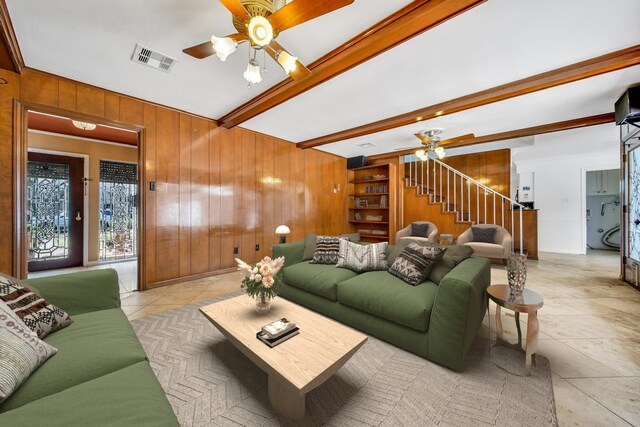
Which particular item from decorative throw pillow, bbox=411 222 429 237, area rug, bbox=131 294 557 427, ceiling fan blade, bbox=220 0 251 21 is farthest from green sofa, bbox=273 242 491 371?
decorative throw pillow, bbox=411 222 429 237

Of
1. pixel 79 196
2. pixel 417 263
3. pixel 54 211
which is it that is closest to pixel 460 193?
pixel 417 263

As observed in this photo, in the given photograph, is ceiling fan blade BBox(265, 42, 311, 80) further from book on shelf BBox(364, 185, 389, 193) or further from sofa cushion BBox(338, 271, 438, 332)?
book on shelf BBox(364, 185, 389, 193)

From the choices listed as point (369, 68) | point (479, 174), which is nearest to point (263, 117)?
point (369, 68)

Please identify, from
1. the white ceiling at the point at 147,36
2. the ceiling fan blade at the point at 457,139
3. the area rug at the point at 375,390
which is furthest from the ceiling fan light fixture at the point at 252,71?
the ceiling fan blade at the point at 457,139

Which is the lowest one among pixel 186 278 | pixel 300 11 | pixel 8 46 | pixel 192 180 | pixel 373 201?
pixel 186 278

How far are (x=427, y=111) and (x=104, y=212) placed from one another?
625cm

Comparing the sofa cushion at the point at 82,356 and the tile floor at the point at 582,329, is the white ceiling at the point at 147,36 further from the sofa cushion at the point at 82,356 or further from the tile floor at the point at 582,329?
the tile floor at the point at 582,329

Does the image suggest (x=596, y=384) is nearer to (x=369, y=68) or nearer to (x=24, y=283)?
(x=369, y=68)

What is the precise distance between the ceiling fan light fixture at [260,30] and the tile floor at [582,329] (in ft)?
8.95

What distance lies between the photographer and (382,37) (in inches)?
72.3

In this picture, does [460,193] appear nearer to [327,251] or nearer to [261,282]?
[327,251]

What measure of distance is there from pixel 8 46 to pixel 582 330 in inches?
219

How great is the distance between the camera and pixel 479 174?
6.55 m

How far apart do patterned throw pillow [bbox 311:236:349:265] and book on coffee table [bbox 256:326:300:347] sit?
4.40 ft
